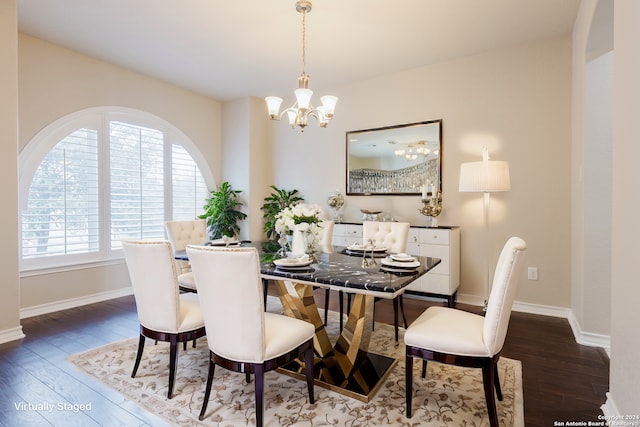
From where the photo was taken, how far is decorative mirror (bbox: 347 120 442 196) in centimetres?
438

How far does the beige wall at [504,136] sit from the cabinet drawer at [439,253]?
0.44 metres

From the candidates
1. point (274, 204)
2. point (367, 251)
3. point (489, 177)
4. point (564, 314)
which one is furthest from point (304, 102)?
point (564, 314)

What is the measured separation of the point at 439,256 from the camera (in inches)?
157

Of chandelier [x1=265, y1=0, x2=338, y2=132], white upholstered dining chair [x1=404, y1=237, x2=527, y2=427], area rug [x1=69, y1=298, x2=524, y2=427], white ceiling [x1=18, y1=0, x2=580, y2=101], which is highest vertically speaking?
white ceiling [x1=18, y1=0, x2=580, y2=101]

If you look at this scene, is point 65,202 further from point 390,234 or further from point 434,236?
point 434,236

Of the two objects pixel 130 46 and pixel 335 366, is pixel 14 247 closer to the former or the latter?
pixel 130 46

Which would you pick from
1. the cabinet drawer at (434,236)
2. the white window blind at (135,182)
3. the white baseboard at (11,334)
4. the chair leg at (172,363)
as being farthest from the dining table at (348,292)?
the white window blind at (135,182)

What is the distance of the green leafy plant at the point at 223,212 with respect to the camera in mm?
5457

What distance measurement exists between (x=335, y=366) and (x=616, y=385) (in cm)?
157

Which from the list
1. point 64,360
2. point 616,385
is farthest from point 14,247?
point 616,385

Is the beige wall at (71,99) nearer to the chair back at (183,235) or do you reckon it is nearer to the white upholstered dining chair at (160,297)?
the chair back at (183,235)

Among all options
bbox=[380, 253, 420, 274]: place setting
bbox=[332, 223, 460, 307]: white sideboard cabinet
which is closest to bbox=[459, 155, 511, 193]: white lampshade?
bbox=[332, 223, 460, 307]: white sideboard cabinet

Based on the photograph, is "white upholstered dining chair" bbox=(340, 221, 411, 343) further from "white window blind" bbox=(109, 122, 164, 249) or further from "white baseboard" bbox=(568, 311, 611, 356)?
"white window blind" bbox=(109, 122, 164, 249)

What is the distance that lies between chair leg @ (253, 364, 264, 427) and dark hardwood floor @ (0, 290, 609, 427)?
587 millimetres
